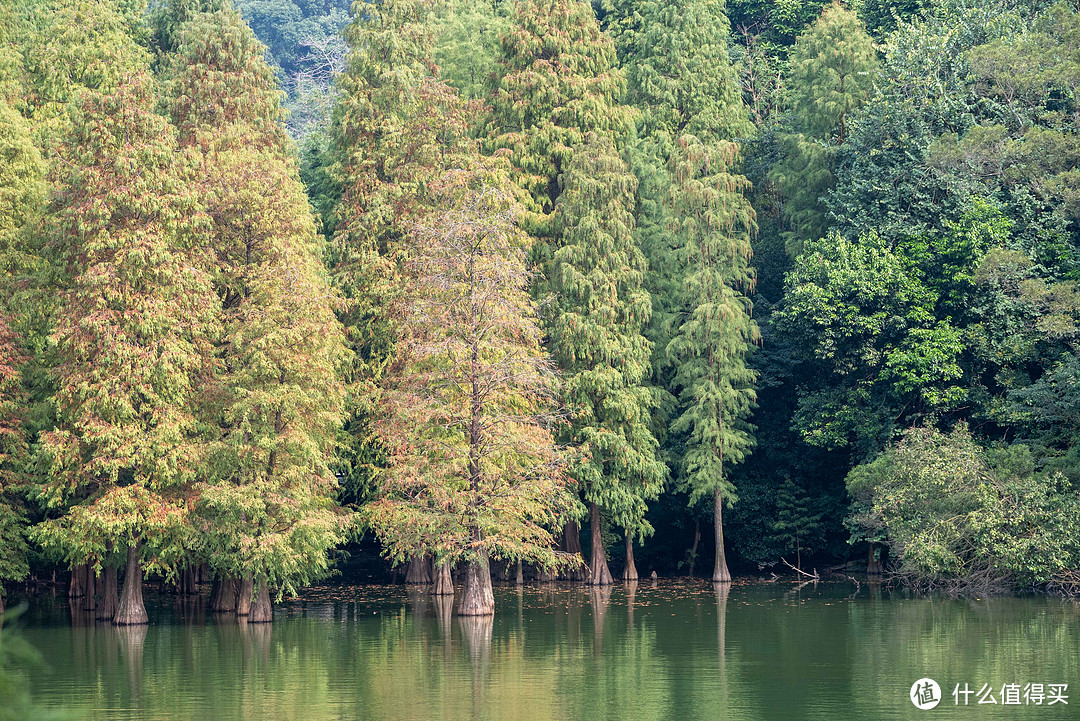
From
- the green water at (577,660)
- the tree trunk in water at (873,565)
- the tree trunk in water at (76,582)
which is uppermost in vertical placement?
the tree trunk in water at (76,582)

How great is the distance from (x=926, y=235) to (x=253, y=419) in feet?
76.6

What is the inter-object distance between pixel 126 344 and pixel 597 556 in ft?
63.1

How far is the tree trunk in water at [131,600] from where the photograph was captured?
35.0m

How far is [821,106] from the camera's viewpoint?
47.8 m

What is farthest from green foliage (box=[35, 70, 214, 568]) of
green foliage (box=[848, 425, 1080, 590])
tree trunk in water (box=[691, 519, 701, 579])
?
tree trunk in water (box=[691, 519, 701, 579])

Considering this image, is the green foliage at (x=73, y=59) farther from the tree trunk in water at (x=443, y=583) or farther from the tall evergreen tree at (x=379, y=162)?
the tree trunk in water at (x=443, y=583)

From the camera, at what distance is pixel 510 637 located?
3036 centimetres

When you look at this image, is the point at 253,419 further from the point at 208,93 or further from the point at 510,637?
the point at 208,93

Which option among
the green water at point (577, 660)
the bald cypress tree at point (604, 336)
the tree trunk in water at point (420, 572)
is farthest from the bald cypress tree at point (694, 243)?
the tree trunk in water at point (420, 572)

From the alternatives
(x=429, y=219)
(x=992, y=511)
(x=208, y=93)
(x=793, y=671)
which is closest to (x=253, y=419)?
(x=429, y=219)

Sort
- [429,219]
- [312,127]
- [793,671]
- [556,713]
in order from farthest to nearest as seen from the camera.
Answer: [312,127]
[429,219]
[793,671]
[556,713]

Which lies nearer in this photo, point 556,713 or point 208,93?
point 556,713

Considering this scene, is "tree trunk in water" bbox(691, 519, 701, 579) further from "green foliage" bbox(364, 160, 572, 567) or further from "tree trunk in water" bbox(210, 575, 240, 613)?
"tree trunk in water" bbox(210, 575, 240, 613)

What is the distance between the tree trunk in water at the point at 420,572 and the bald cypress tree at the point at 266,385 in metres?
9.16
